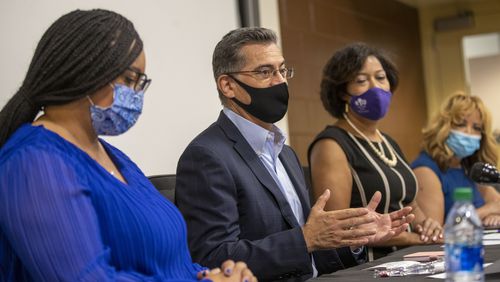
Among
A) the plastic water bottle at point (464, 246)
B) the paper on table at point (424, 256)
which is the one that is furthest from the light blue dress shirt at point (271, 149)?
the plastic water bottle at point (464, 246)

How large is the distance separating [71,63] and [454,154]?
2.63 m

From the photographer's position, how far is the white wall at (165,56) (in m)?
2.66

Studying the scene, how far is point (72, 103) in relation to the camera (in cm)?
163

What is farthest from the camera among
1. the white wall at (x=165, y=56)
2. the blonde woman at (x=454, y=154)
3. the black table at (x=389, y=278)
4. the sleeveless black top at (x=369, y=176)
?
the blonde woman at (x=454, y=154)

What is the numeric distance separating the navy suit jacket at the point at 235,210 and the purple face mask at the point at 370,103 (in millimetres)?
898

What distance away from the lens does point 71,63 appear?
5.22 ft

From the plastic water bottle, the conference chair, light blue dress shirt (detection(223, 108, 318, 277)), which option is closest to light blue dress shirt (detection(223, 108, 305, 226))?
light blue dress shirt (detection(223, 108, 318, 277))

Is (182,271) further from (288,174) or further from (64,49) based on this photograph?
(288,174)

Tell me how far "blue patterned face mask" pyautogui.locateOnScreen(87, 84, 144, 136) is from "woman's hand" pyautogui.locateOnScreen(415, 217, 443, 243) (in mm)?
1528

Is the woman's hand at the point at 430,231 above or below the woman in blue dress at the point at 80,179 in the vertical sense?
below

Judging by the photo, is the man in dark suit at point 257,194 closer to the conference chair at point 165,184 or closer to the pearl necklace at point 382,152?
the conference chair at point 165,184

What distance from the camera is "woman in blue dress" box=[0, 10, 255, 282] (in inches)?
56.9

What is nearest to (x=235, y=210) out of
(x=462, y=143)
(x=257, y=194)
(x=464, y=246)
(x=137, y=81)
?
(x=257, y=194)

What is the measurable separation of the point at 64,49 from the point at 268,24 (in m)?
2.72
